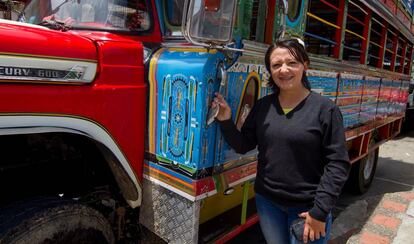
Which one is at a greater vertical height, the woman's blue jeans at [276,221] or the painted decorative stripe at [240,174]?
the painted decorative stripe at [240,174]

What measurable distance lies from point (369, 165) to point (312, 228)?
4206 mm

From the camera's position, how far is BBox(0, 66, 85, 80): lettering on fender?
4.73 ft

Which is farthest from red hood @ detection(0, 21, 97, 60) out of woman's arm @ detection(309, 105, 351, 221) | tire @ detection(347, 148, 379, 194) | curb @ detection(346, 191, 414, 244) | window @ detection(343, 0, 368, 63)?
tire @ detection(347, 148, 379, 194)

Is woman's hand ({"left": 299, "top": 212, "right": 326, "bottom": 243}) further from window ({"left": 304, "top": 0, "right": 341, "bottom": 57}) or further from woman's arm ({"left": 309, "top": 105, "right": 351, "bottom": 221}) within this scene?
window ({"left": 304, "top": 0, "right": 341, "bottom": 57})

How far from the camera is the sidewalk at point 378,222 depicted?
3652 mm

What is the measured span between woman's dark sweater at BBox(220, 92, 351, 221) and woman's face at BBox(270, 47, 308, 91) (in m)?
0.10

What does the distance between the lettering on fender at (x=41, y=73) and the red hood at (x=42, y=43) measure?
62 mm

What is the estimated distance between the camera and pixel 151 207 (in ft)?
6.93

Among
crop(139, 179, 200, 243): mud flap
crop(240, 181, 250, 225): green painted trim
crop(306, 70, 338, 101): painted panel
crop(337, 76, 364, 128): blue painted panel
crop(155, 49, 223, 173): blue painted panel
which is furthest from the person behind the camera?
crop(337, 76, 364, 128): blue painted panel

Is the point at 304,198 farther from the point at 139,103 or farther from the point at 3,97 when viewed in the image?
the point at 3,97

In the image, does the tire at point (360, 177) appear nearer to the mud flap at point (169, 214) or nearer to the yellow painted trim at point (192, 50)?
the mud flap at point (169, 214)

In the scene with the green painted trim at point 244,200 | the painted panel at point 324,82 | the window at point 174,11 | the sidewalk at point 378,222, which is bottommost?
the sidewalk at point 378,222

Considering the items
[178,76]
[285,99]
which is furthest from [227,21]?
[285,99]

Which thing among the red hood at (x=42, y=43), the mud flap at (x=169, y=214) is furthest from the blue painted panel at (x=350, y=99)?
the red hood at (x=42, y=43)
